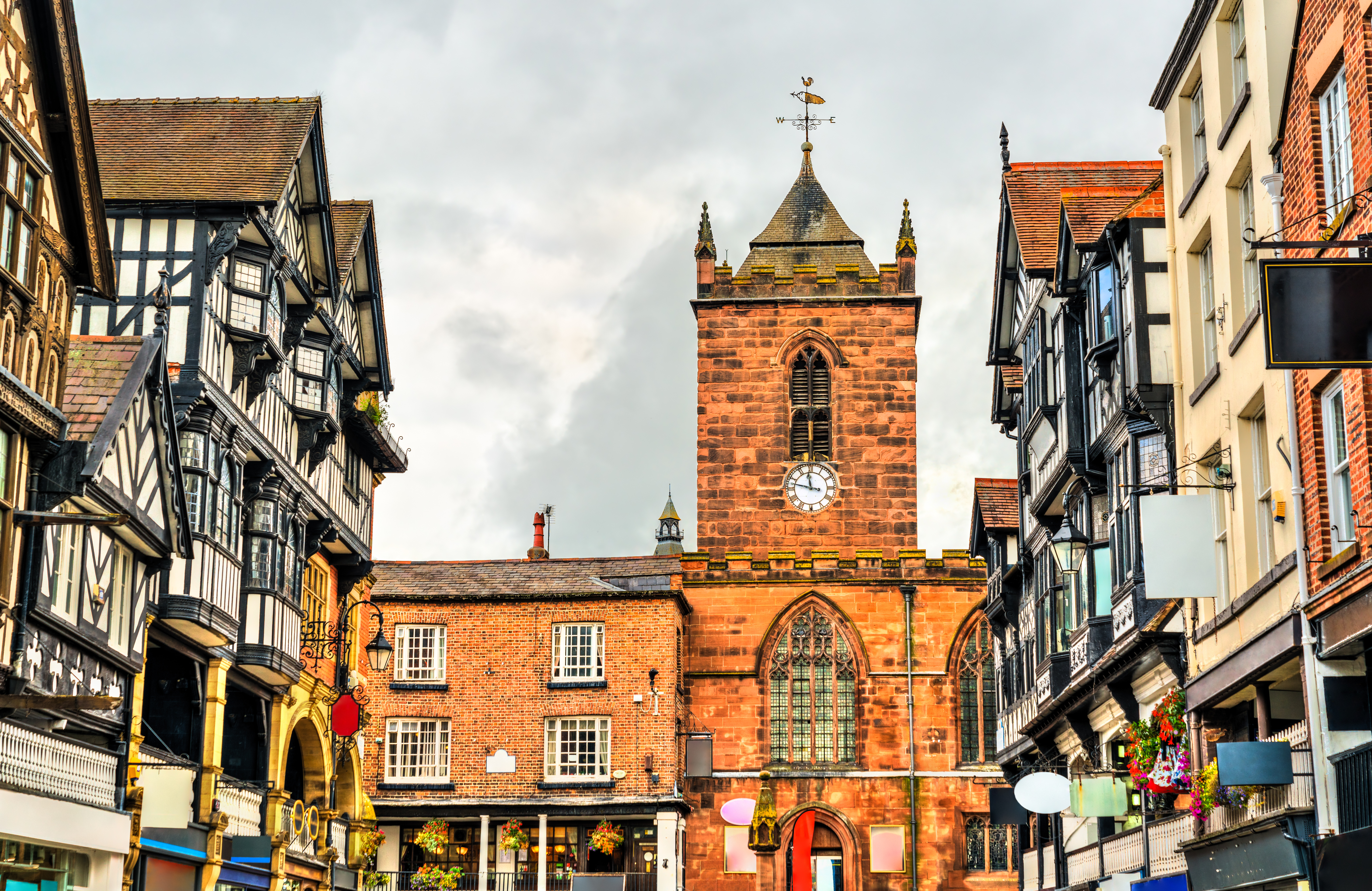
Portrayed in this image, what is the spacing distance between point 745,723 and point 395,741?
365 inches

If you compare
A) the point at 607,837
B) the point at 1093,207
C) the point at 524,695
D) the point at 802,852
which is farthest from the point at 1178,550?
the point at 524,695

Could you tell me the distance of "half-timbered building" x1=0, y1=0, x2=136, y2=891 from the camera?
17.8 metres

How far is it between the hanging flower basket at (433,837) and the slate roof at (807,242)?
19.1 m

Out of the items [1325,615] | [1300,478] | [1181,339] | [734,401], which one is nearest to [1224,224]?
[1181,339]

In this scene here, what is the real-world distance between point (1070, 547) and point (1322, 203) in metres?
9.87

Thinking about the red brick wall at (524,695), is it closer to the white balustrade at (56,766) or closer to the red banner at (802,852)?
the red banner at (802,852)

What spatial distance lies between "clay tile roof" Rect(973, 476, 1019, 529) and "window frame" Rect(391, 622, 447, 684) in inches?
625

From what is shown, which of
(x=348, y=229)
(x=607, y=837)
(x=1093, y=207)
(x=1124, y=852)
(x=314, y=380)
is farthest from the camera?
(x=607, y=837)

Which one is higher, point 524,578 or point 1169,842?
point 524,578

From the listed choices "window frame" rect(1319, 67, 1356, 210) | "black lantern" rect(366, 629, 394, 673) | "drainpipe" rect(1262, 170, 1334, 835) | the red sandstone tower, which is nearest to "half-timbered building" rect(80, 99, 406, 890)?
"black lantern" rect(366, 629, 394, 673)

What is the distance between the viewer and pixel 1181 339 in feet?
67.9

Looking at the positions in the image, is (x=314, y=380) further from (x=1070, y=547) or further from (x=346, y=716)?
(x=1070, y=547)

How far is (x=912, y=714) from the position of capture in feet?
151

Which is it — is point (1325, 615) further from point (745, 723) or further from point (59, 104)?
point (745, 723)
